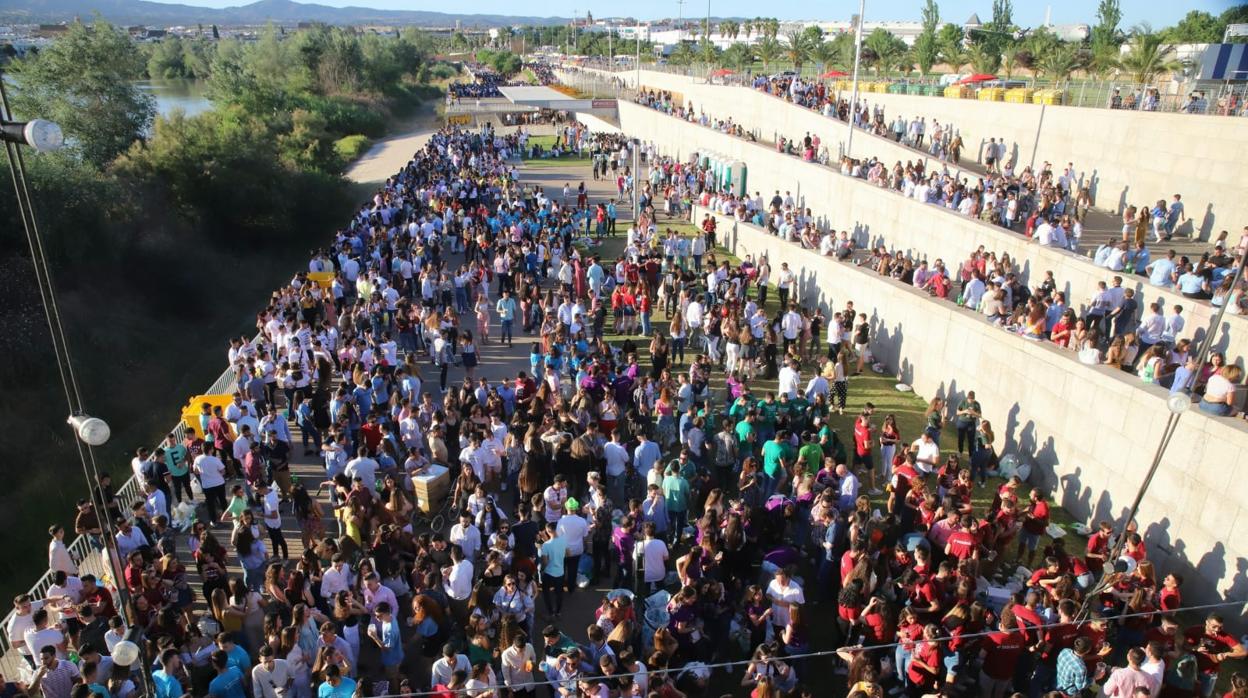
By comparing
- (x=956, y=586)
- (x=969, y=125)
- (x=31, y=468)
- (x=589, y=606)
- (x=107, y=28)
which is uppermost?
(x=107, y=28)

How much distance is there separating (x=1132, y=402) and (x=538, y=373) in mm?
8458

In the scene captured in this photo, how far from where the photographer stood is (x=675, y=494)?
871 centimetres

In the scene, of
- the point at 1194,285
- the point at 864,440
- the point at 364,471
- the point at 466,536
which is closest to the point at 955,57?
the point at 1194,285

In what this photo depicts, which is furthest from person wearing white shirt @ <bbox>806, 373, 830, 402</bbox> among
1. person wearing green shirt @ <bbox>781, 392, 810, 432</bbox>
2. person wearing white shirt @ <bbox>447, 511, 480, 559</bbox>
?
person wearing white shirt @ <bbox>447, 511, 480, 559</bbox>

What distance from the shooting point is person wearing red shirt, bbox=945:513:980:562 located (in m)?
7.54

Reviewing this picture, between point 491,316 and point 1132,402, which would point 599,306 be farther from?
point 1132,402

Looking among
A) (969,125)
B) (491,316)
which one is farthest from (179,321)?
(969,125)

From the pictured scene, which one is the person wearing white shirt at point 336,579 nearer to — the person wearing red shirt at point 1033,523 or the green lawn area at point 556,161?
the person wearing red shirt at point 1033,523

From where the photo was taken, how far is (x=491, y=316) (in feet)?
58.3

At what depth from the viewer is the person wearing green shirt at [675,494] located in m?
8.65

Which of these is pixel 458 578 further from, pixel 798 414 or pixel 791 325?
pixel 791 325

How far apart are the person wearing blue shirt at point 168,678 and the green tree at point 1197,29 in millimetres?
45099

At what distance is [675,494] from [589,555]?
116 centimetres

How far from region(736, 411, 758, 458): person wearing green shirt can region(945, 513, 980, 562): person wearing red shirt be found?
2966mm
